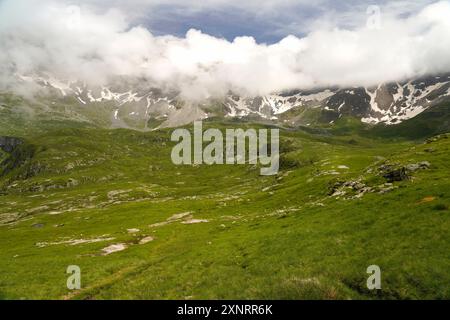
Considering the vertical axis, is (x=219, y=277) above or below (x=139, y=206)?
above

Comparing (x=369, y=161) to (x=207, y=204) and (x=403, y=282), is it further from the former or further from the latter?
(x=403, y=282)

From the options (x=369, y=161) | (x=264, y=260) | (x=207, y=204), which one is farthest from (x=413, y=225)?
(x=369, y=161)

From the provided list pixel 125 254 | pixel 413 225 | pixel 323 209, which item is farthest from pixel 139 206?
pixel 413 225

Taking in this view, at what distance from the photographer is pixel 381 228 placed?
38.6 metres

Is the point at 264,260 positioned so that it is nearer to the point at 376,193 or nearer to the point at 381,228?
the point at 381,228
